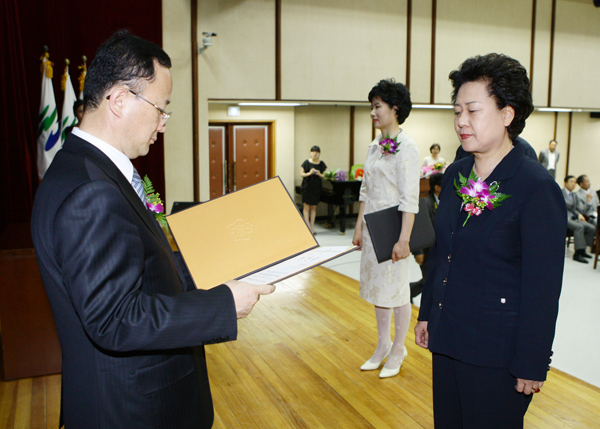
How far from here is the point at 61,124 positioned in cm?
511

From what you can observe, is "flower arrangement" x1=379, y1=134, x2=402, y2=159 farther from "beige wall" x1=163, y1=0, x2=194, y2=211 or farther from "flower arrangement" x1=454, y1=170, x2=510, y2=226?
"beige wall" x1=163, y1=0, x2=194, y2=211

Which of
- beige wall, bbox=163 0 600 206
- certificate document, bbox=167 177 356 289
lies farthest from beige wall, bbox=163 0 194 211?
certificate document, bbox=167 177 356 289

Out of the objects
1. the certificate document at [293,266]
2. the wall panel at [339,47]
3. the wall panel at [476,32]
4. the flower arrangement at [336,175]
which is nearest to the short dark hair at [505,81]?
the certificate document at [293,266]

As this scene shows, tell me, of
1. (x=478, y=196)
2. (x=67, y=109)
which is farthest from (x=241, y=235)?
(x=67, y=109)

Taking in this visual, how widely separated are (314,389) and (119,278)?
7.36 ft

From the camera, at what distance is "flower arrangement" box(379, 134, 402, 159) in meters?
2.96

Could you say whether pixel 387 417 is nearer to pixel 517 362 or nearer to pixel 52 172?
pixel 517 362

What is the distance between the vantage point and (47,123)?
4883 millimetres

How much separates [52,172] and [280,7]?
630 centimetres

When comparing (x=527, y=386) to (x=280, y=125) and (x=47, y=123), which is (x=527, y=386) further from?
(x=280, y=125)

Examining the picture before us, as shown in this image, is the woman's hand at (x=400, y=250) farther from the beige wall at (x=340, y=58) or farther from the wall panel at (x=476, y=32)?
the wall panel at (x=476, y=32)

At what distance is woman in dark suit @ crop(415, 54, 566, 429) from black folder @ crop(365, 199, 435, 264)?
1.16 meters

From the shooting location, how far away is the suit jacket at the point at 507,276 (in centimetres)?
145

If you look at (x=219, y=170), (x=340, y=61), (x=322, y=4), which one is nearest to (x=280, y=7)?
(x=322, y=4)
